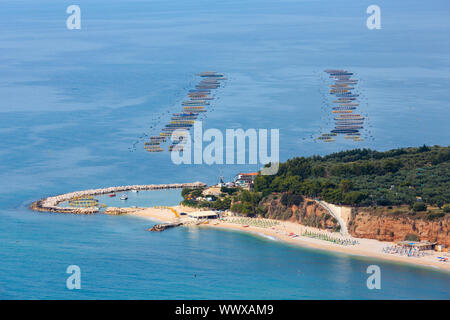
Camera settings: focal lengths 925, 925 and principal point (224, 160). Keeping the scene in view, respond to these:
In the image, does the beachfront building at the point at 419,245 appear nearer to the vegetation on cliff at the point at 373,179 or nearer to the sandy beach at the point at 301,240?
the sandy beach at the point at 301,240

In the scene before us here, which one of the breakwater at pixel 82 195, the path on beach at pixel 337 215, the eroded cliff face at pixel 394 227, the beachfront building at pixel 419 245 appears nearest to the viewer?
the beachfront building at pixel 419 245

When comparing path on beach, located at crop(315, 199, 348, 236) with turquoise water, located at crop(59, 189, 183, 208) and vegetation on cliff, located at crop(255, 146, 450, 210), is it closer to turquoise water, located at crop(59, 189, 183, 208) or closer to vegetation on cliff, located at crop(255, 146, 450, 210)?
vegetation on cliff, located at crop(255, 146, 450, 210)

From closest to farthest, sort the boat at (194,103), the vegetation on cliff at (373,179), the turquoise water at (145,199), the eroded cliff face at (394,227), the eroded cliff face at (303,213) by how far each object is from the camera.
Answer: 1. the eroded cliff face at (394,227)
2. the vegetation on cliff at (373,179)
3. the eroded cliff face at (303,213)
4. the turquoise water at (145,199)
5. the boat at (194,103)

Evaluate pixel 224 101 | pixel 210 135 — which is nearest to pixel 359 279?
pixel 210 135

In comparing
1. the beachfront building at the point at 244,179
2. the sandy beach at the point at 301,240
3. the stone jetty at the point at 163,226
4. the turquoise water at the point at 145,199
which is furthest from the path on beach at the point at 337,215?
the turquoise water at the point at 145,199

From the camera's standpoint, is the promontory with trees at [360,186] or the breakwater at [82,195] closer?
the promontory with trees at [360,186]

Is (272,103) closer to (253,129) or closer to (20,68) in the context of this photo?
(253,129)

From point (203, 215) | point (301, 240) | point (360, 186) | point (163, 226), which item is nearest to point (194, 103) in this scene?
point (203, 215)
